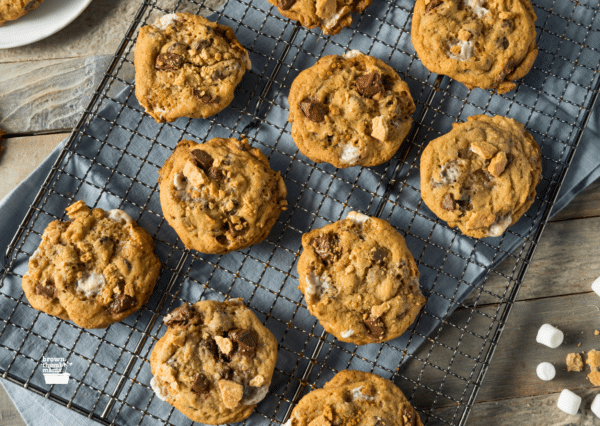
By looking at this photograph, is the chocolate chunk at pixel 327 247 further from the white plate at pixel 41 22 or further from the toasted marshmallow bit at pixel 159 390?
the white plate at pixel 41 22

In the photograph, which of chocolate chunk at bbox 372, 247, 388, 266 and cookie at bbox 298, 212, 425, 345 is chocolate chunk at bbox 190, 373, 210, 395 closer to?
cookie at bbox 298, 212, 425, 345

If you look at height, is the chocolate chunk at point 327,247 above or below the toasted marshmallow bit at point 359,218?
below

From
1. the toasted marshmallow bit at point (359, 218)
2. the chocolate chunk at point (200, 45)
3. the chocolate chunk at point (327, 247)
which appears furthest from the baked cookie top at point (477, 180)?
the chocolate chunk at point (200, 45)

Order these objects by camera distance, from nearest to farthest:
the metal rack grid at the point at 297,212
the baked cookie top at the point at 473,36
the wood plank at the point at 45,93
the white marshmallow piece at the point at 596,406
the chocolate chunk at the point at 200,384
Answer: the chocolate chunk at the point at 200,384 < the baked cookie top at the point at 473,36 < the metal rack grid at the point at 297,212 < the white marshmallow piece at the point at 596,406 < the wood plank at the point at 45,93

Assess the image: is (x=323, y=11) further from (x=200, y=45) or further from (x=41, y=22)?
(x=41, y=22)

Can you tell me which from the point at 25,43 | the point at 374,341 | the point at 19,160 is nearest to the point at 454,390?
the point at 374,341
